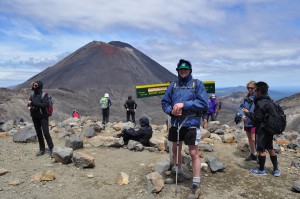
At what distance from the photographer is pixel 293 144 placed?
9.68m

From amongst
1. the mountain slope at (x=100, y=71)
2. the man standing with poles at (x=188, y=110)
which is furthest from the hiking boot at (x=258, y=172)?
the mountain slope at (x=100, y=71)

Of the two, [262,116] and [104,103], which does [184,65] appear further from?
[104,103]

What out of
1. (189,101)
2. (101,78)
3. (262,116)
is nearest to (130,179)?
(189,101)

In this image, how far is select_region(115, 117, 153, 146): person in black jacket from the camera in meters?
8.73

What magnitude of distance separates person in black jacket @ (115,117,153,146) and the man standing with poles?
3.45 metres

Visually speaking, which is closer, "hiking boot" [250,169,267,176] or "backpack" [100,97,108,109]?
"hiking boot" [250,169,267,176]

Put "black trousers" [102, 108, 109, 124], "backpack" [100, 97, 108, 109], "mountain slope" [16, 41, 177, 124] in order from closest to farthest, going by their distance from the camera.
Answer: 1. "backpack" [100, 97, 108, 109]
2. "black trousers" [102, 108, 109, 124]
3. "mountain slope" [16, 41, 177, 124]

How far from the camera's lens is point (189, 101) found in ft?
16.6

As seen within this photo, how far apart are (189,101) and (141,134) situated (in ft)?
13.0

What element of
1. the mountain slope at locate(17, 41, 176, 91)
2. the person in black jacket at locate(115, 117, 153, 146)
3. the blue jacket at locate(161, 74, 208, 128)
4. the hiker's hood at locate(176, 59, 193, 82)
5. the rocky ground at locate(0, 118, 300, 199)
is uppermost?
the mountain slope at locate(17, 41, 176, 91)

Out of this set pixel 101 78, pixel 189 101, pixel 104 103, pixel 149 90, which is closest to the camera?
pixel 189 101

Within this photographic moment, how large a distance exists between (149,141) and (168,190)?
340 centimetres

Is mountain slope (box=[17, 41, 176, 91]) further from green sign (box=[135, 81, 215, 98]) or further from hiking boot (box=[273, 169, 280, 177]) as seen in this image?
→ hiking boot (box=[273, 169, 280, 177])

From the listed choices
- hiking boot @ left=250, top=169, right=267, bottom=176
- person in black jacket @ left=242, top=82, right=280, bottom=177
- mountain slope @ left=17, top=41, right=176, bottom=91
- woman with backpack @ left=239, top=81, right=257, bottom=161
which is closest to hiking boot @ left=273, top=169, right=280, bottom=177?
hiking boot @ left=250, top=169, right=267, bottom=176
